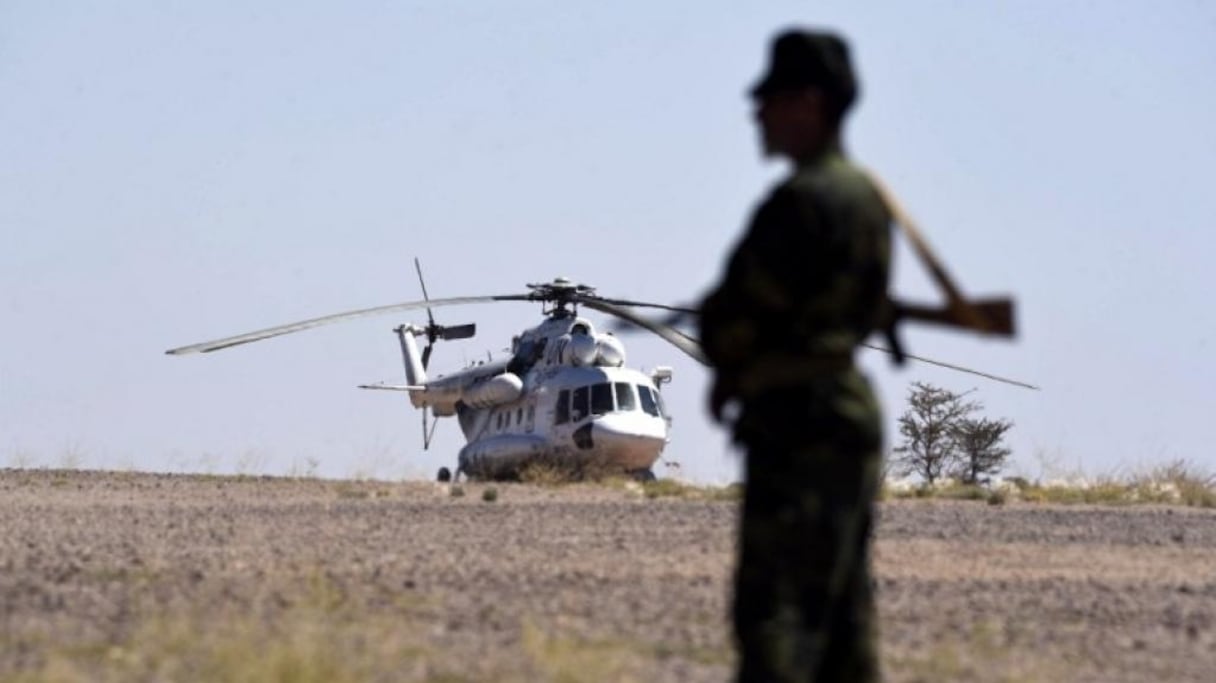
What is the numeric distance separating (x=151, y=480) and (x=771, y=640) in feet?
74.0

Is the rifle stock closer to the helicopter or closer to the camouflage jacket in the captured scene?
the camouflage jacket

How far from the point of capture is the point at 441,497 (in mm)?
21734

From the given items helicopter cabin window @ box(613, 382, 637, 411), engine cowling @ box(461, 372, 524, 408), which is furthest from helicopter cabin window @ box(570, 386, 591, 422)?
engine cowling @ box(461, 372, 524, 408)

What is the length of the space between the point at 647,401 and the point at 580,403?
112 centimetres

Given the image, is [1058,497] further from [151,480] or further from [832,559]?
[832,559]

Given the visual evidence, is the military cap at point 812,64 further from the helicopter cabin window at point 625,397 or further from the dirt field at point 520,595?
the helicopter cabin window at point 625,397

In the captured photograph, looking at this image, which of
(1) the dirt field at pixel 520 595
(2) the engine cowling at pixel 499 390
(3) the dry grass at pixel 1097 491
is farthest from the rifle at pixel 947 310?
(2) the engine cowling at pixel 499 390

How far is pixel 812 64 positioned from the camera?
556 centimetres

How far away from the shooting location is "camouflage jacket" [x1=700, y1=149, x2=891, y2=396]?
5.40m

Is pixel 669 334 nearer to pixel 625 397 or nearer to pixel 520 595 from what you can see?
pixel 625 397

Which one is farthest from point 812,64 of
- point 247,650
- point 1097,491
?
point 1097,491

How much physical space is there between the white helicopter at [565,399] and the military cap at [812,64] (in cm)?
2229

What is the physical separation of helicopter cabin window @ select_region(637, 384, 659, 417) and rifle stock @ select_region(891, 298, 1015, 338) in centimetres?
2524

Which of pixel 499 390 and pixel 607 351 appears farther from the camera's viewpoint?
pixel 499 390
